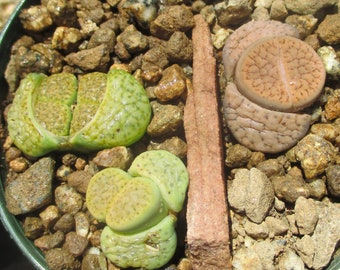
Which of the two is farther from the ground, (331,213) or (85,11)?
(85,11)

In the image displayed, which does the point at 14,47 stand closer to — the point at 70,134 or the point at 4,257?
the point at 70,134

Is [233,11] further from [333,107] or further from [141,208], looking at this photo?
[141,208]

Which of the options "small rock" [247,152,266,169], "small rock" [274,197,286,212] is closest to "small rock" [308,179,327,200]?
"small rock" [274,197,286,212]

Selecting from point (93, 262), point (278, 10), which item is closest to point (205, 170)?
point (93, 262)

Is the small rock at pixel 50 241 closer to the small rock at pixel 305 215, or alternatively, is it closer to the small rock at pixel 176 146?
the small rock at pixel 176 146

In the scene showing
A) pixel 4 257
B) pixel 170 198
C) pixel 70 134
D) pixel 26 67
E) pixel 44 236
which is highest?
pixel 26 67

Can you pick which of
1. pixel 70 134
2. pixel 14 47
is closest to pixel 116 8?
pixel 14 47

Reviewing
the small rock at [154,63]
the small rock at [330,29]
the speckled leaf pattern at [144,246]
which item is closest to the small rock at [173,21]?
the small rock at [154,63]
